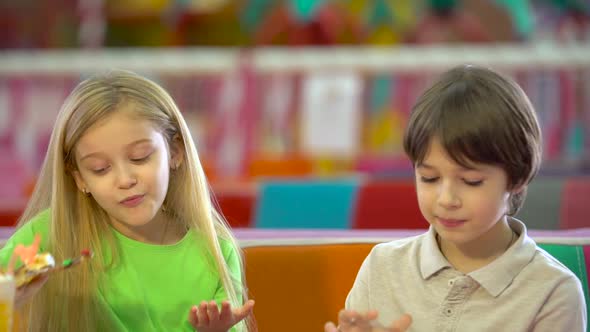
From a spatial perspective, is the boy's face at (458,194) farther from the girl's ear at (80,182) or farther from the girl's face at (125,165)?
the girl's ear at (80,182)

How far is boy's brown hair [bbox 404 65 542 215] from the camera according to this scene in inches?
50.5

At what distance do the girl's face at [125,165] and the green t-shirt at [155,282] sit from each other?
10cm

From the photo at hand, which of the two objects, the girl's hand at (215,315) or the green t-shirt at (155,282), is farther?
the green t-shirt at (155,282)

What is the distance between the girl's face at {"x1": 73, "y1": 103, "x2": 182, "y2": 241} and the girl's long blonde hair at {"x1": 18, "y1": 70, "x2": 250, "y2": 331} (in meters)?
0.02

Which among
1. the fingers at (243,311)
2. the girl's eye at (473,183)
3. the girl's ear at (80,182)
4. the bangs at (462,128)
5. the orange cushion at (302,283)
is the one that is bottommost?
the orange cushion at (302,283)

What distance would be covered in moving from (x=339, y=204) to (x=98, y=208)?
794 mm

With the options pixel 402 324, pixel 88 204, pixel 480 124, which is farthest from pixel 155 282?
pixel 480 124

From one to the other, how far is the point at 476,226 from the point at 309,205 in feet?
3.18

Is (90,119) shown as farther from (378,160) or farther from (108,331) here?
(378,160)

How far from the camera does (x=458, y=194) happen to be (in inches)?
50.6

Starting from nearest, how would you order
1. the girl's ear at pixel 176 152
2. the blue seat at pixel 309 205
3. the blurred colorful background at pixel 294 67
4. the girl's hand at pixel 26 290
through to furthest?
the girl's hand at pixel 26 290 → the girl's ear at pixel 176 152 → the blue seat at pixel 309 205 → the blurred colorful background at pixel 294 67

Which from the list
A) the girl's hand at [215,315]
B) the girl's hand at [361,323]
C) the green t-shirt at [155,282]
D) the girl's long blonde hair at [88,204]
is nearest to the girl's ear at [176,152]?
the girl's long blonde hair at [88,204]

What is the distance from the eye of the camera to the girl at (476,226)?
4.22ft

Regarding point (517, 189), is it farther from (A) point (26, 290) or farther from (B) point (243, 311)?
(A) point (26, 290)
